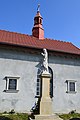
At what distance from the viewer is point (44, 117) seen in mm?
8711

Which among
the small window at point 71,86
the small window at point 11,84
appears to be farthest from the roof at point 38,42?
the small window at point 11,84

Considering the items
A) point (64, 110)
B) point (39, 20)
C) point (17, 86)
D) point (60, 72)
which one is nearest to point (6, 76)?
point (17, 86)

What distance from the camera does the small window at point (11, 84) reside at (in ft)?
46.5

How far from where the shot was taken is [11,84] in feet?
47.5

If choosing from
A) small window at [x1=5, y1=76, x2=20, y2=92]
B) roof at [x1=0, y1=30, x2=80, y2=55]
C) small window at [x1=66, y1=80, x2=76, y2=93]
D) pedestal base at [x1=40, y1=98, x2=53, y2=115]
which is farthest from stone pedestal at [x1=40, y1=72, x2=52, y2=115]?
small window at [x1=66, y1=80, x2=76, y2=93]

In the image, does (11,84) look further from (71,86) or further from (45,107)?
(45,107)

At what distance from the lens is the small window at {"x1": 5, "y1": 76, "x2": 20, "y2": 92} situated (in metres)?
14.2

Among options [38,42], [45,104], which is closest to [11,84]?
[38,42]

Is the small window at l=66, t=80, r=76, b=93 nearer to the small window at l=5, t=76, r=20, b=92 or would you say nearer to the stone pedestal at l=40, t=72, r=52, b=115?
the small window at l=5, t=76, r=20, b=92

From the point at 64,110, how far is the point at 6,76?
20.3 feet

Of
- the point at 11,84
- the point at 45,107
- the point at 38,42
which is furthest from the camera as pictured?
the point at 38,42

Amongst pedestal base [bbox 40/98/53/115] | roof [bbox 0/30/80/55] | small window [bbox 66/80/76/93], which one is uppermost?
roof [bbox 0/30/80/55]

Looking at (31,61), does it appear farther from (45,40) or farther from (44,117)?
(44,117)

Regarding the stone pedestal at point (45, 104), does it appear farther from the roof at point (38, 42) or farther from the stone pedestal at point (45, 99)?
the roof at point (38, 42)
